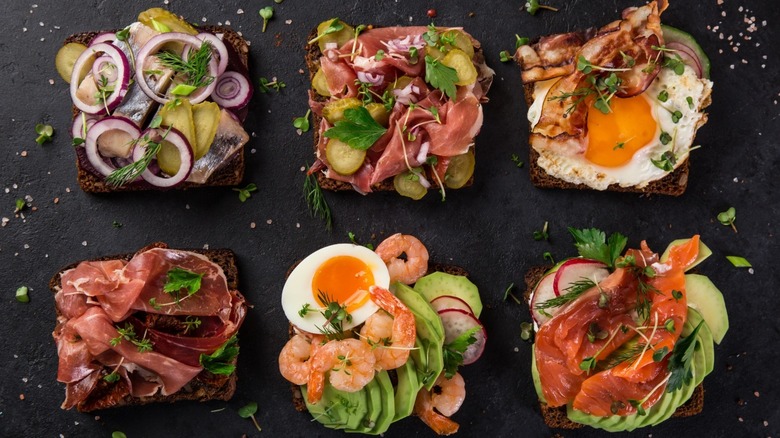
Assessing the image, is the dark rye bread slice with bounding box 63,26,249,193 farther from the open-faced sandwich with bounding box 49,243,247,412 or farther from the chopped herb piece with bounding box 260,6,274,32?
the open-faced sandwich with bounding box 49,243,247,412

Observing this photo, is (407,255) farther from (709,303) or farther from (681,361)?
(709,303)

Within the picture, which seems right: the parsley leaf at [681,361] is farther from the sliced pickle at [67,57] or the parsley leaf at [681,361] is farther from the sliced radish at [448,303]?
the sliced pickle at [67,57]

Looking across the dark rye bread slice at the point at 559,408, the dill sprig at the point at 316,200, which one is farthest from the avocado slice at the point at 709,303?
the dill sprig at the point at 316,200

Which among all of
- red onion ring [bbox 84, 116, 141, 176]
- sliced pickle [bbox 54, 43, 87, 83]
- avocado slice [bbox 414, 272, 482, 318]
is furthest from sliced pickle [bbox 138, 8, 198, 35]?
avocado slice [bbox 414, 272, 482, 318]

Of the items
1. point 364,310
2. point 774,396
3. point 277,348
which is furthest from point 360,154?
point 774,396

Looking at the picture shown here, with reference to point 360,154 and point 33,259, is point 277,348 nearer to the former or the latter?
point 360,154
